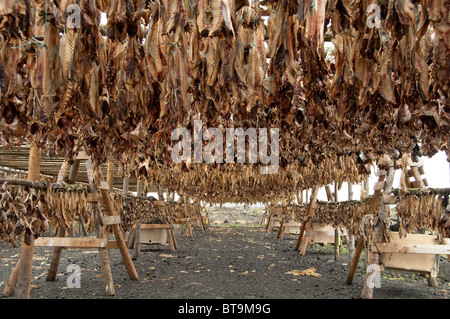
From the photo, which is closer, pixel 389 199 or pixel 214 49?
pixel 214 49

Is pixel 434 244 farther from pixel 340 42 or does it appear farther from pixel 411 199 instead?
pixel 340 42

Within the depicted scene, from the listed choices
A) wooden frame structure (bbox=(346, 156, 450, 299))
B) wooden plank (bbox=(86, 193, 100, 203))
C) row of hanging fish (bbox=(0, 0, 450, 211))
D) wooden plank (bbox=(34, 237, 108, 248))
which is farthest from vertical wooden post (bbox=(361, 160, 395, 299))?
wooden plank (bbox=(86, 193, 100, 203))

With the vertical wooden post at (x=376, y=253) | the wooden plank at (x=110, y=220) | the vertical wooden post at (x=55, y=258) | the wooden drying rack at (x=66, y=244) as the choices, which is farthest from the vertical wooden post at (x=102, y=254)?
the vertical wooden post at (x=376, y=253)

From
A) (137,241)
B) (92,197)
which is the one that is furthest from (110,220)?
(137,241)

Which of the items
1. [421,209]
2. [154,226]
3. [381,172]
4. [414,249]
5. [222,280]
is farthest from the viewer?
[154,226]

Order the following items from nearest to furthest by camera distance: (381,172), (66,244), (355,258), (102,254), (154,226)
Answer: (66,244) < (102,254) < (381,172) < (355,258) < (154,226)

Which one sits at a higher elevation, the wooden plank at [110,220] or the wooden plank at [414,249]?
the wooden plank at [110,220]

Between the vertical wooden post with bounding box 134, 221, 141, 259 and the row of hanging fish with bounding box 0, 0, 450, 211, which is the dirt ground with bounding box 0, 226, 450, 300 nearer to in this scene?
the vertical wooden post with bounding box 134, 221, 141, 259

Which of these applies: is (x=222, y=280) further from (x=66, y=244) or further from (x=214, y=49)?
(x=214, y=49)

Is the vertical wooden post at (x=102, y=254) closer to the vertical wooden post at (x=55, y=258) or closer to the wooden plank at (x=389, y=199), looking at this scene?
the vertical wooden post at (x=55, y=258)

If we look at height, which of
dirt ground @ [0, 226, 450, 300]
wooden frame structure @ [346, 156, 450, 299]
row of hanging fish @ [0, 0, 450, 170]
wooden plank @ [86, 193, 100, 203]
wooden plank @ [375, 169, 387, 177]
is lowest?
dirt ground @ [0, 226, 450, 300]

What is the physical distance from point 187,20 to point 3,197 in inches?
127

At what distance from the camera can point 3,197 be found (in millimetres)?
3500
